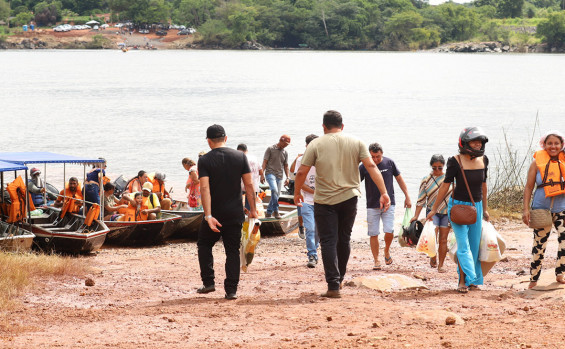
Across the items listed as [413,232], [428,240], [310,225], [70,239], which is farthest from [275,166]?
[428,240]

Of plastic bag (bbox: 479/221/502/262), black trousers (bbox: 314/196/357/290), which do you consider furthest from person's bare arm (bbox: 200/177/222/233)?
plastic bag (bbox: 479/221/502/262)

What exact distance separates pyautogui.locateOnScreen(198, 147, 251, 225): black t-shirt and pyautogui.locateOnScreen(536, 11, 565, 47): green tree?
14557 centimetres

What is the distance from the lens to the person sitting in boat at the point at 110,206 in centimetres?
1493

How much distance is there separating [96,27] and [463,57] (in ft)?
243

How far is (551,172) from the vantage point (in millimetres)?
8094

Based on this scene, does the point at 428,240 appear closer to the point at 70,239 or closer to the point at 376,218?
the point at 376,218

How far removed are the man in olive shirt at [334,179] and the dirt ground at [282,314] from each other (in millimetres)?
529

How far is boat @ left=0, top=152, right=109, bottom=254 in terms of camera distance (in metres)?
13.2

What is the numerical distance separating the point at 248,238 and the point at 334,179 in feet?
3.95

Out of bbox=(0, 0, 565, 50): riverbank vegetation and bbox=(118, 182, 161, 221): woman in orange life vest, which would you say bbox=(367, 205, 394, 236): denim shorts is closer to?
bbox=(118, 182, 161, 221): woman in orange life vest

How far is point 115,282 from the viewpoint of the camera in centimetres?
1028

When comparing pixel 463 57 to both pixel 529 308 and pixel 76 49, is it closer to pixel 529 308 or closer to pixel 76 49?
pixel 76 49

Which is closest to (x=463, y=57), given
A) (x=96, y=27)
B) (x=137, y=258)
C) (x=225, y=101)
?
(x=96, y=27)

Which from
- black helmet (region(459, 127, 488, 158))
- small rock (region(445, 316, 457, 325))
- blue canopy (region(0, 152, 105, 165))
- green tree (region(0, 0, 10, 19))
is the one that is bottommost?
small rock (region(445, 316, 457, 325))
